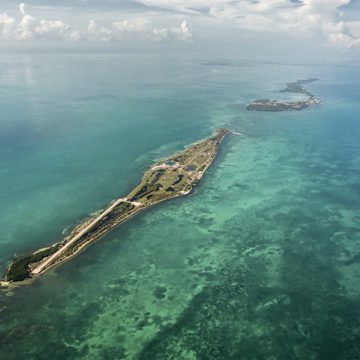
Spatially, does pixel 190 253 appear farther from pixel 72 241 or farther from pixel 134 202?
pixel 72 241

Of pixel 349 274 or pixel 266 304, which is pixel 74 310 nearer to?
pixel 266 304

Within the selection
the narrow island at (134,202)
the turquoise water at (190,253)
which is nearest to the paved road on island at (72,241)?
the narrow island at (134,202)

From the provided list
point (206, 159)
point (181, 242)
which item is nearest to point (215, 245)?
point (181, 242)

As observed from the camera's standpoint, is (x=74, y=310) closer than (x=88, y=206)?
Yes

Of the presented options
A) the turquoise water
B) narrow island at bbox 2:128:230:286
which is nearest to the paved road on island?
narrow island at bbox 2:128:230:286

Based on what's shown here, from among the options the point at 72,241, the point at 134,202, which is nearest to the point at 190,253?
the point at 134,202

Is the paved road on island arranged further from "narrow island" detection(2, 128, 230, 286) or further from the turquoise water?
the turquoise water
